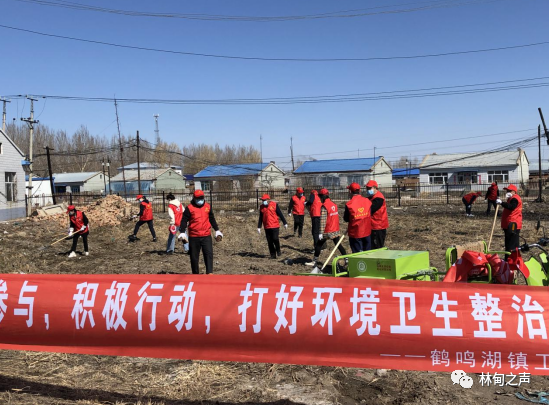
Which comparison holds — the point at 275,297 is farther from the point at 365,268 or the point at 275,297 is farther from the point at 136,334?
the point at 365,268

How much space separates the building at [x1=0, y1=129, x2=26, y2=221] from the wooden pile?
22.7ft

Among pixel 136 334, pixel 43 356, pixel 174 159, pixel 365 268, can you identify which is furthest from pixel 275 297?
pixel 174 159

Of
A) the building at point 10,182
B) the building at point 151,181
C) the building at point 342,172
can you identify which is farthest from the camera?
the building at point 151,181

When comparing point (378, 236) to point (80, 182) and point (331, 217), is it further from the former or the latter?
point (80, 182)

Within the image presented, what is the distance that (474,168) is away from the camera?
51.1 metres

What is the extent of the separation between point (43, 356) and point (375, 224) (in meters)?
6.66

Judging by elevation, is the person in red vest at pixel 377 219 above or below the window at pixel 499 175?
below

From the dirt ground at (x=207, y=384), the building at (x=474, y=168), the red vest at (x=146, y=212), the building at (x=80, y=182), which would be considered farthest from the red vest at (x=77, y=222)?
the building at (x=80, y=182)

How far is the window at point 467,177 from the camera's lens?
5112 centimetres

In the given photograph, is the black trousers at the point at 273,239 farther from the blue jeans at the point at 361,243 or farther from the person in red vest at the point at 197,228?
the person in red vest at the point at 197,228

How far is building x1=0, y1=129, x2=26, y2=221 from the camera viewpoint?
29.5 metres

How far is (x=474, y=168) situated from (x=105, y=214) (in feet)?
139

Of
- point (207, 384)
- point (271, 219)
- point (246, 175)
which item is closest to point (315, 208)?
point (271, 219)

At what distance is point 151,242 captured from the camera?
16.6 m
